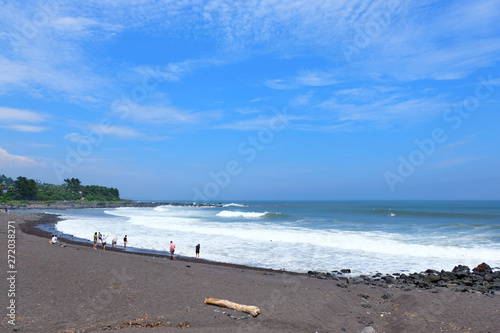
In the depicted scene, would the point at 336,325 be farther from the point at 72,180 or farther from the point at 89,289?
the point at 72,180

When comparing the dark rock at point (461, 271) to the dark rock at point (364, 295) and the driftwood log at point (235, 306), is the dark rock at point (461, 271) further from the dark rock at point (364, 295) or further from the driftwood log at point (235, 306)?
the driftwood log at point (235, 306)

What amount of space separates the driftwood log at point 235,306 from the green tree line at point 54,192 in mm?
103164

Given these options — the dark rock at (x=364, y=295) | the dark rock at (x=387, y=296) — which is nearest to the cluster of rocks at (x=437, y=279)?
the dark rock at (x=364, y=295)

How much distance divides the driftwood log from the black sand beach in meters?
0.18

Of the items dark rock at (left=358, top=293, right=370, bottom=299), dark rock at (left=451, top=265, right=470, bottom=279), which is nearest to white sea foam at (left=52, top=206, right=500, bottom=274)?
dark rock at (left=451, top=265, right=470, bottom=279)

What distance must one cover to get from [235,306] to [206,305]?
2.91 feet

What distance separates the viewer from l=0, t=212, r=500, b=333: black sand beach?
8.31m

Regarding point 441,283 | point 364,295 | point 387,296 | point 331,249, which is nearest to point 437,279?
point 441,283

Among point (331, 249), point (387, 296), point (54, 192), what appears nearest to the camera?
point (387, 296)

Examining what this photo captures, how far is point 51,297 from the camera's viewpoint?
9.61 metres

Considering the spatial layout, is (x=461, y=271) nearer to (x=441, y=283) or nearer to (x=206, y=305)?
(x=441, y=283)

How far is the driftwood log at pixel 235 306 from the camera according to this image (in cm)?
909

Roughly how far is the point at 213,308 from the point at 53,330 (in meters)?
3.83

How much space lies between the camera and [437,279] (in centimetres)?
1401
